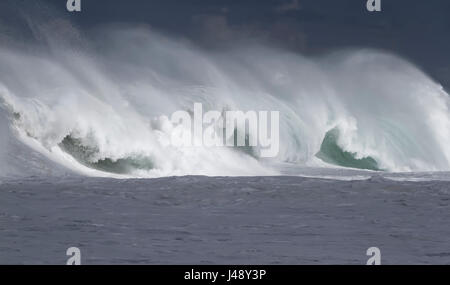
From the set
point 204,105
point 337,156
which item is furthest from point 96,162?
point 337,156

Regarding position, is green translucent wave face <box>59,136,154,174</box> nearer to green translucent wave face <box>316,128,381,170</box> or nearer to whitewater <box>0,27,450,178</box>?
whitewater <box>0,27,450,178</box>

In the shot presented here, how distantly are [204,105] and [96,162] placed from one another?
18.9 feet

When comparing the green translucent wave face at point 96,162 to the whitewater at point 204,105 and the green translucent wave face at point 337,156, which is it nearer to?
the whitewater at point 204,105

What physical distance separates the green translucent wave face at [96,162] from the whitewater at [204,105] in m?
0.03

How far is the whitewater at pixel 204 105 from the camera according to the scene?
54.1 ft

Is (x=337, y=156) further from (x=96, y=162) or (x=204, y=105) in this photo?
(x=96, y=162)

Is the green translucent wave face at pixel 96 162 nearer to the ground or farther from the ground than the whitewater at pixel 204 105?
nearer to the ground

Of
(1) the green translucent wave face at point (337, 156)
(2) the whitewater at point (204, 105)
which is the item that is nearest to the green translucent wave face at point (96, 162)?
(2) the whitewater at point (204, 105)

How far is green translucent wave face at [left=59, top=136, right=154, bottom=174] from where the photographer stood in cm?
1636

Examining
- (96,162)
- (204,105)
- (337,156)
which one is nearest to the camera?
(96,162)

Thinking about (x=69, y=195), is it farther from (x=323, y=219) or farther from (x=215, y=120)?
(x=215, y=120)

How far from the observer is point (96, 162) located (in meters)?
16.6
